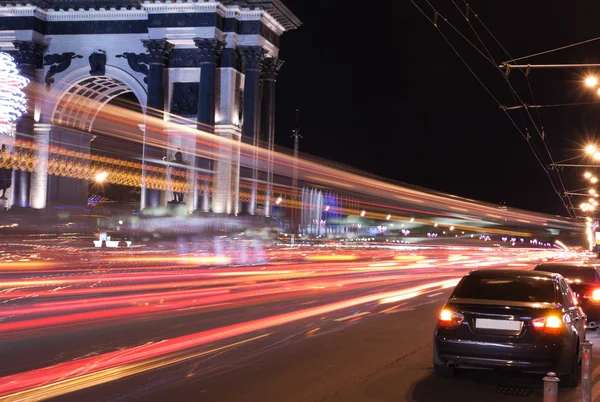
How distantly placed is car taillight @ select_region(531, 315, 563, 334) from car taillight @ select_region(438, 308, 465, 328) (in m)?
0.78

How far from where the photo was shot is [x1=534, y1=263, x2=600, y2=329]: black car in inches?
585

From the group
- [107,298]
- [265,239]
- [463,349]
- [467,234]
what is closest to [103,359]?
[463,349]

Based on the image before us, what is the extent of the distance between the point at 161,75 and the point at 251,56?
5.57m

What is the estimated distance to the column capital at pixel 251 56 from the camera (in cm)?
4896

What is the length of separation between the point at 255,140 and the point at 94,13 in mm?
12877

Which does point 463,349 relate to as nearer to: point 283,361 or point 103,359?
point 283,361

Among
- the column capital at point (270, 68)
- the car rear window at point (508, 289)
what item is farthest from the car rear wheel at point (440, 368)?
the column capital at point (270, 68)

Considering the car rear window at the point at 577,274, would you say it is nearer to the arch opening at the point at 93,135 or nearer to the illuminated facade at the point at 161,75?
the illuminated facade at the point at 161,75

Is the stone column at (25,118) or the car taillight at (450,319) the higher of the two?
the stone column at (25,118)

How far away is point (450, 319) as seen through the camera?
8969mm

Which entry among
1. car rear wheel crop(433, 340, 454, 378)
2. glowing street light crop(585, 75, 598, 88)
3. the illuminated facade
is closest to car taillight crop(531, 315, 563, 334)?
car rear wheel crop(433, 340, 454, 378)

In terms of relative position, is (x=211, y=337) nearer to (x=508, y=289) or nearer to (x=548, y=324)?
(x=508, y=289)

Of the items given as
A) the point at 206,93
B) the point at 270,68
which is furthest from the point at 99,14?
the point at 270,68

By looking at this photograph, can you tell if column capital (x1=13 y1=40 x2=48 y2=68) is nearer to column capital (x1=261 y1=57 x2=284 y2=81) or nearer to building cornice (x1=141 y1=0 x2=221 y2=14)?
building cornice (x1=141 y1=0 x2=221 y2=14)
